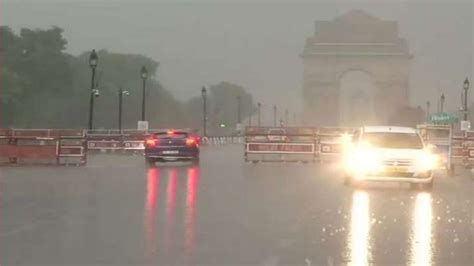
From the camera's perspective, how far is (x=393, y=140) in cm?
2336

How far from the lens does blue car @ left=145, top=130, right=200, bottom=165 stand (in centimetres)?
3541

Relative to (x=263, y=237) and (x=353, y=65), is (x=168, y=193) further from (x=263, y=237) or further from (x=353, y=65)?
(x=353, y=65)

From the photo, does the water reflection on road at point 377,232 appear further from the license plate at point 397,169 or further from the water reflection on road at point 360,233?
the license plate at point 397,169

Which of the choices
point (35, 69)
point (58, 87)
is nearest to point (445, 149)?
point (35, 69)

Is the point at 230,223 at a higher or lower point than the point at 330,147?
lower

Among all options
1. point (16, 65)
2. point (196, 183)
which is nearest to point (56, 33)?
point (16, 65)

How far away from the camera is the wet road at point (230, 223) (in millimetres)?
10211

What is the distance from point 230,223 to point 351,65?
12154 centimetres

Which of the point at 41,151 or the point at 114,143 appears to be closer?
the point at 41,151

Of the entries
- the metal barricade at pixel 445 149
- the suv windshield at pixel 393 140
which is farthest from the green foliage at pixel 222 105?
the suv windshield at pixel 393 140

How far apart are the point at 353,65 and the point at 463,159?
96760 millimetres

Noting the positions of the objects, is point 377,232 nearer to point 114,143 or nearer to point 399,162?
point 399,162

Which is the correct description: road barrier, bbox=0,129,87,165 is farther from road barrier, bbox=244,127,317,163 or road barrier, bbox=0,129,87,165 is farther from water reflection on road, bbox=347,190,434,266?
water reflection on road, bbox=347,190,434,266

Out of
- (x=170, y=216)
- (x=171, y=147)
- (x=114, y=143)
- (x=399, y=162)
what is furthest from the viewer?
(x=114, y=143)
